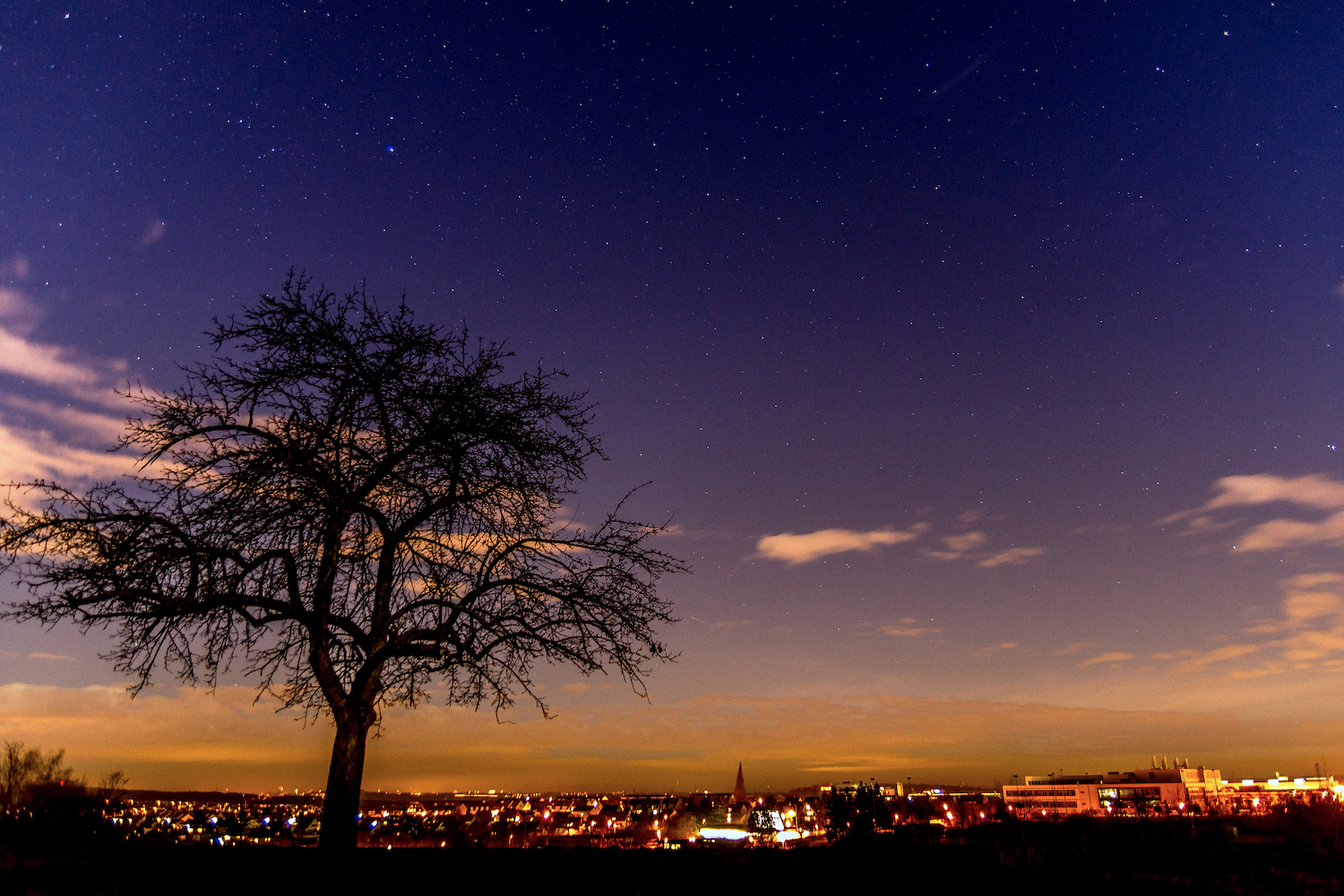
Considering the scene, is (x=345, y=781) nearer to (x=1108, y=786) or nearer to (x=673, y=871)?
(x=673, y=871)

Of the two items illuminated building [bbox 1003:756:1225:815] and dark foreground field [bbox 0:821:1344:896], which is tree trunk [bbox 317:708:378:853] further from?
illuminated building [bbox 1003:756:1225:815]

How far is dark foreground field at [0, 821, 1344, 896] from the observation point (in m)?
7.41

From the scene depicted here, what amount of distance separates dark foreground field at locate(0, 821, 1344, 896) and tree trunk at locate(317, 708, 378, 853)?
0.34 metres

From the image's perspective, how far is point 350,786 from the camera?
9555 millimetres

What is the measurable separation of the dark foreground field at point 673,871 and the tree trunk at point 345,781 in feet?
1.11

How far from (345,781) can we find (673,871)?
4.14 metres

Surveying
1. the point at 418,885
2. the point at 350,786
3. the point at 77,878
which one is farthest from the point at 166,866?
→ the point at 418,885

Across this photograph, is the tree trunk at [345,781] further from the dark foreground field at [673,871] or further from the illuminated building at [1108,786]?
Answer: the illuminated building at [1108,786]

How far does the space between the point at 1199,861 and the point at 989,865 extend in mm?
4245

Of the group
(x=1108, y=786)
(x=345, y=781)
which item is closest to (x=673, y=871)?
(x=345, y=781)

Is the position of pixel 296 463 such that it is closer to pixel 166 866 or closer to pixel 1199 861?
pixel 166 866

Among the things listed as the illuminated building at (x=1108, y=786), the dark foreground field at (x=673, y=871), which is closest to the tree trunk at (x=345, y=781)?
the dark foreground field at (x=673, y=871)

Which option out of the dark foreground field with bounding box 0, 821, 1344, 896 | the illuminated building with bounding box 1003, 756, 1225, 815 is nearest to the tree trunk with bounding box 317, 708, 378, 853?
the dark foreground field with bounding box 0, 821, 1344, 896

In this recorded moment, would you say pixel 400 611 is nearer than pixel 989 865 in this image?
No
